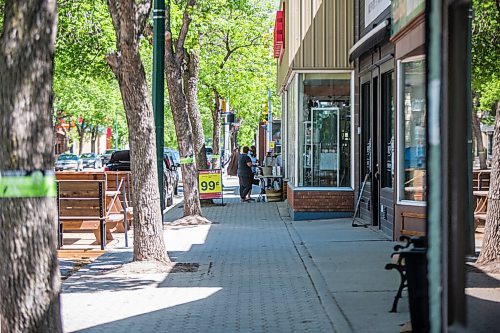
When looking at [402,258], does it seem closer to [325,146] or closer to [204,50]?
[325,146]

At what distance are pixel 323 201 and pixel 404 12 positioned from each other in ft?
29.9

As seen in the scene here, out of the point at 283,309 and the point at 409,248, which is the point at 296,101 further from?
the point at 409,248

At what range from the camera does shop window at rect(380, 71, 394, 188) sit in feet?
50.7

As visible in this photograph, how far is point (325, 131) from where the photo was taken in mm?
19766

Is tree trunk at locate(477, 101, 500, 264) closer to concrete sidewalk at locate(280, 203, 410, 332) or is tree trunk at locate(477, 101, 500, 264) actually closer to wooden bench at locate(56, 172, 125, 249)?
concrete sidewalk at locate(280, 203, 410, 332)

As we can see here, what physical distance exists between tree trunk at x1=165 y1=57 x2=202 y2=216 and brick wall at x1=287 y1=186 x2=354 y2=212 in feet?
8.12

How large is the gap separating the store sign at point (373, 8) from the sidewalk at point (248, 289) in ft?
13.4

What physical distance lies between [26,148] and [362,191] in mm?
13119

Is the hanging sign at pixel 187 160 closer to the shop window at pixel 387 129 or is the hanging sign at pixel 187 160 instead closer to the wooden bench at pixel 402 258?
the shop window at pixel 387 129

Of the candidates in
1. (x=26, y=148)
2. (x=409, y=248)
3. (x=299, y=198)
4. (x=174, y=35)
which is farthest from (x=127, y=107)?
(x=174, y=35)

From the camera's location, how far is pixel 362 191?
17.8 meters

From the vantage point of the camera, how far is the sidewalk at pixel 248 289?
826 centimetres

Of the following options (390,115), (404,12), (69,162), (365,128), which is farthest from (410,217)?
(69,162)

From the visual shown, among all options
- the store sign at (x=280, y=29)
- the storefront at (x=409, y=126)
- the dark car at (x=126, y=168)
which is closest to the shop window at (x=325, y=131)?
the storefront at (x=409, y=126)
